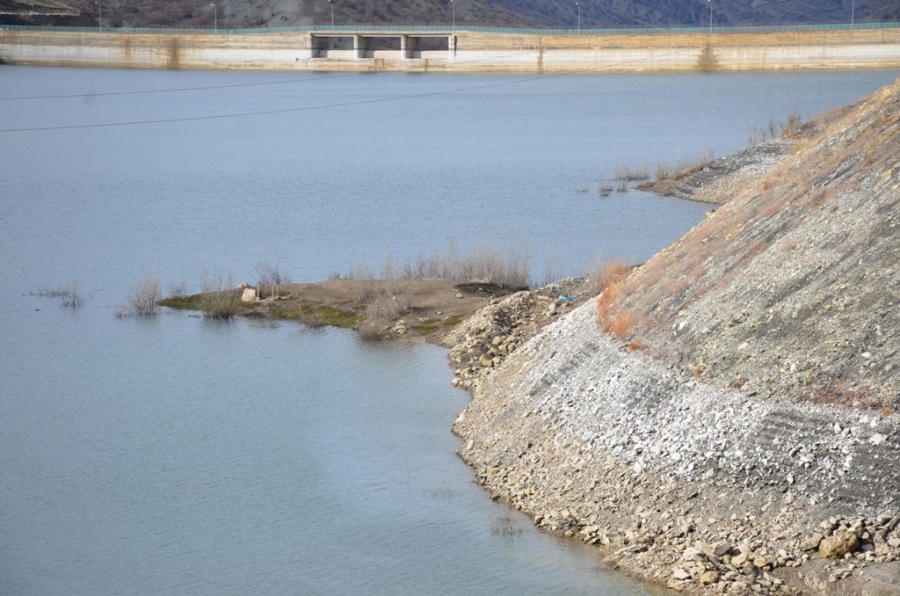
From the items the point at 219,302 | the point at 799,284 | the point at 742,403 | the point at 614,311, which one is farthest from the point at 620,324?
the point at 219,302

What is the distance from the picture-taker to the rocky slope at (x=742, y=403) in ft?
47.3

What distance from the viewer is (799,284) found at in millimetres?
18094

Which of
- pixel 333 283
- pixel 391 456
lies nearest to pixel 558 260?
pixel 333 283

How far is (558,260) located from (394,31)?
100613 millimetres

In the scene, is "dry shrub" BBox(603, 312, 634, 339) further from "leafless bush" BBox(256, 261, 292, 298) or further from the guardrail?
the guardrail

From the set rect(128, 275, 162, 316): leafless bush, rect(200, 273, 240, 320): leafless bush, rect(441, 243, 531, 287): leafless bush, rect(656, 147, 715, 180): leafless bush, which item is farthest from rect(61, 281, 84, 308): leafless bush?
rect(656, 147, 715, 180): leafless bush

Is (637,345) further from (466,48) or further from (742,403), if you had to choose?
(466,48)

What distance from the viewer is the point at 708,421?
1658cm

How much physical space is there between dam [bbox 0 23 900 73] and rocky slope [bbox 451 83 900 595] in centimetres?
10033

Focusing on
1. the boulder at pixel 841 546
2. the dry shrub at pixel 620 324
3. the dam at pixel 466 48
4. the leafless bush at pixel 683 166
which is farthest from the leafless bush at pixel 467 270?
the dam at pixel 466 48

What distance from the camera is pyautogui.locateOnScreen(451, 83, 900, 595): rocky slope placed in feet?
47.3

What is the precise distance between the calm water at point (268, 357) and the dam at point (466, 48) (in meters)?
30.0

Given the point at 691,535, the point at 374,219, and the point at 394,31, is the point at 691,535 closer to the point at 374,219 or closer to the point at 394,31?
the point at 374,219

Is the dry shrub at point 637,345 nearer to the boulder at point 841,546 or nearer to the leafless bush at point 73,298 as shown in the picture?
the boulder at point 841,546
